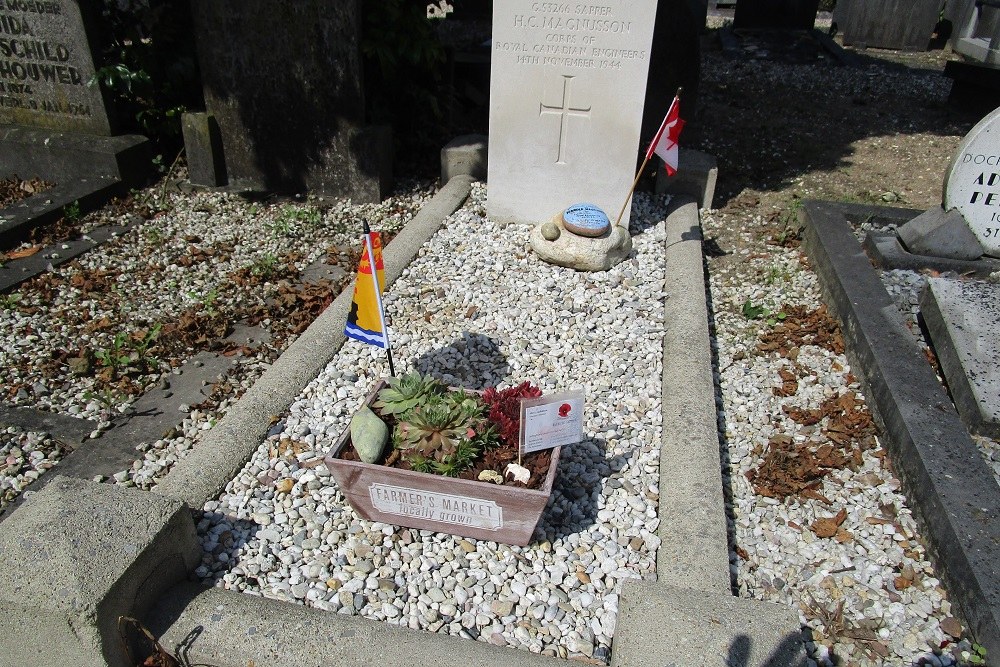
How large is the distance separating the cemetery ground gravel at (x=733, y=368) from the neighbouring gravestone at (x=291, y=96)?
28cm

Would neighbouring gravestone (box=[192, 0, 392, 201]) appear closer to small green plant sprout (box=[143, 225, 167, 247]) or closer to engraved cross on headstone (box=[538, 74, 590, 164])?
small green plant sprout (box=[143, 225, 167, 247])

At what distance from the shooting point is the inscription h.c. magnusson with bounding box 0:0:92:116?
5727 mm

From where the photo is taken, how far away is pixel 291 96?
228 inches

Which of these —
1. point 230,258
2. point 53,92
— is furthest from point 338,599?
point 53,92

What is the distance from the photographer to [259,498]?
2887 mm

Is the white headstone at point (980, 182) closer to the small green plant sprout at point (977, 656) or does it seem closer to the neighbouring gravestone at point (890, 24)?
the small green plant sprout at point (977, 656)

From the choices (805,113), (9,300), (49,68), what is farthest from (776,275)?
(49,68)

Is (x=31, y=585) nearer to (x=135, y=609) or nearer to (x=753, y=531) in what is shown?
(x=135, y=609)

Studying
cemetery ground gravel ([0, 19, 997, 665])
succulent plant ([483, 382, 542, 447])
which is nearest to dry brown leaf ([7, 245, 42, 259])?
cemetery ground gravel ([0, 19, 997, 665])

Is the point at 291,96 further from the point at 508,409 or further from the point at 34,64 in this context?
the point at 508,409

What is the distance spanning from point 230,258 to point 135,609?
134 inches

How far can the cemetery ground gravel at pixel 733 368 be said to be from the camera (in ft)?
8.48

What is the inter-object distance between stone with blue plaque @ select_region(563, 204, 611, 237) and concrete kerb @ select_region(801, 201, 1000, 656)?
59.8 inches

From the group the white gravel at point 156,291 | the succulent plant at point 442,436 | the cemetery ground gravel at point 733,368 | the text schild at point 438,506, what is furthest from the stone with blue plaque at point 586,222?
the text schild at point 438,506
